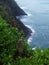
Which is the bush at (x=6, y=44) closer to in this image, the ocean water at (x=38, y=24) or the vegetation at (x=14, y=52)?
the vegetation at (x=14, y=52)

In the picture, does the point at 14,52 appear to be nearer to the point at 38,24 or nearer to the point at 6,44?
the point at 6,44

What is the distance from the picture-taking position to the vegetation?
31.4ft

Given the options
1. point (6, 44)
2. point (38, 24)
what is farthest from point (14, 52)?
point (38, 24)

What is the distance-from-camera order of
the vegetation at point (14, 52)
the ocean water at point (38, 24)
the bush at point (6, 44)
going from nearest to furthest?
the vegetation at point (14, 52)
the bush at point (6, 44)
the ocean water at point (38, 24)

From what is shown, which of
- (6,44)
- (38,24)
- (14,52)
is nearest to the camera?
(6,44)

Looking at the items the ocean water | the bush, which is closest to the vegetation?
the bush

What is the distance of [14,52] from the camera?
11.6m

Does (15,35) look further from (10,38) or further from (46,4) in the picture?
(46,4)

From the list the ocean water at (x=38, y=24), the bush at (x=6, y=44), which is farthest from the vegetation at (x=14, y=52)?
the ocean water at (x=38, y=24)

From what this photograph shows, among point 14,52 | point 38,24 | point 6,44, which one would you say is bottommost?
point 38,24

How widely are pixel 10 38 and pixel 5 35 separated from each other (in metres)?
0.36

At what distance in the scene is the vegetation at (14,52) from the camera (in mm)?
9562

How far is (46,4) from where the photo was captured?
293 feet

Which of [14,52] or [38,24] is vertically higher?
[14,52]
